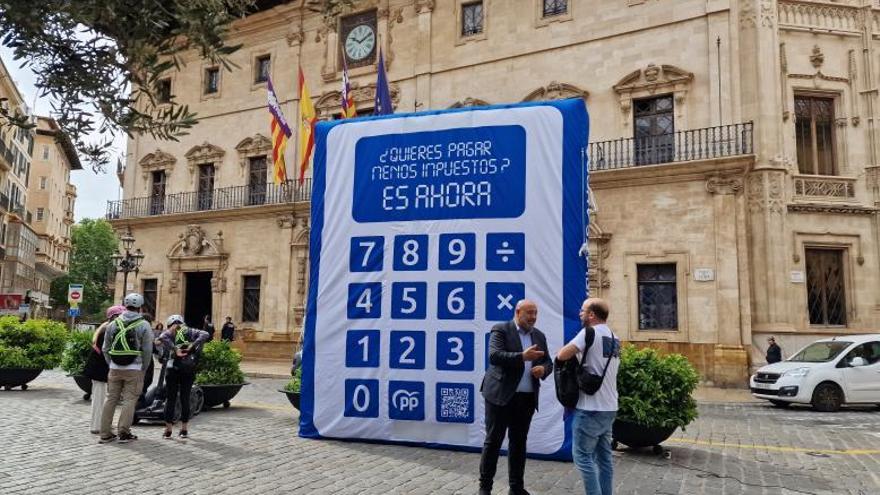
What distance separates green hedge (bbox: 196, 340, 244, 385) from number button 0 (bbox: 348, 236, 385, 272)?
12.6 feet

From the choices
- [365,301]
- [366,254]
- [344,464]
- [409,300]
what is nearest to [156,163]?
[366,254]

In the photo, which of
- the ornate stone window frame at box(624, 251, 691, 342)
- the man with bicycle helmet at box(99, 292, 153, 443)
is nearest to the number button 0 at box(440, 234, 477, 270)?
the man with bicycle helmet at box(99, 292, 153, 443)

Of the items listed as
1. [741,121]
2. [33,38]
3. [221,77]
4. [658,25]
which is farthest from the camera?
[221,77]

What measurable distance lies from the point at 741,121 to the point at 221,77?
855 inches

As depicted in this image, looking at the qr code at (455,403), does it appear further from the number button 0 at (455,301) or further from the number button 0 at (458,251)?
the number button 0 at (458,251)

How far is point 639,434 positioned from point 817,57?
16.4m

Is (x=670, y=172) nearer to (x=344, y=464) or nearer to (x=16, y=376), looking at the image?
(x=344, y=464)

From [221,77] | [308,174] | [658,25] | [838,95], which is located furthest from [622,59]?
[221,77]

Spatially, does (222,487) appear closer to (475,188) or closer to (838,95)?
(475,188)

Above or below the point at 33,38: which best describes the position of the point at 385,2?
above

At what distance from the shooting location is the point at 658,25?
19719mm

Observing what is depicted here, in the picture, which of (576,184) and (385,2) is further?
(385,2)

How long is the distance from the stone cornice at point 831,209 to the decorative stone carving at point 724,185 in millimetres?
1844

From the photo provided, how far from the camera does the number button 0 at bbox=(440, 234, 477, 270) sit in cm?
831
